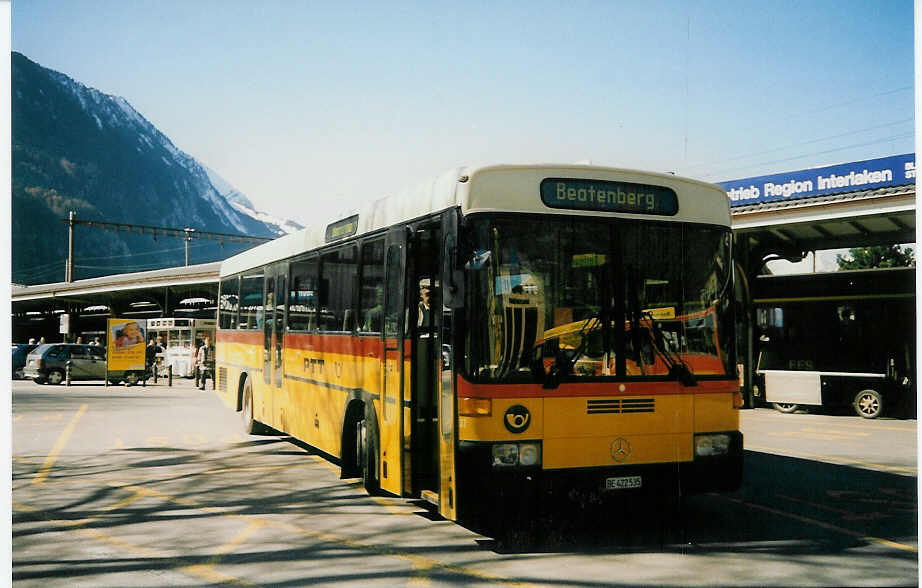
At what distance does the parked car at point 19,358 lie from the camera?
3528 cm

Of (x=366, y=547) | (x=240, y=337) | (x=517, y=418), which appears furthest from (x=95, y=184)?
(x=517, y=418)

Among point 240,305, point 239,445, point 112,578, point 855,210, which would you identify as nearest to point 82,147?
point 240,305

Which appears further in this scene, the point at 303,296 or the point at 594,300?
the point at 303,296

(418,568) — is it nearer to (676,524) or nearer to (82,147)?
(676,524)

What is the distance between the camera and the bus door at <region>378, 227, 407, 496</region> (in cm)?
790

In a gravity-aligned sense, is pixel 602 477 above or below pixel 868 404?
above

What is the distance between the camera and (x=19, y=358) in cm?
3578

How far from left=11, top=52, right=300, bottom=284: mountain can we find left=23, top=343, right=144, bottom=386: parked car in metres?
3.42

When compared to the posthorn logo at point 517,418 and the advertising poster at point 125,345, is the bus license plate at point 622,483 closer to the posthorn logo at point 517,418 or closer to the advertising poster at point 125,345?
the posthorn logo at point 517,418

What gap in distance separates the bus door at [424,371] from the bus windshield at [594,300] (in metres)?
1.05

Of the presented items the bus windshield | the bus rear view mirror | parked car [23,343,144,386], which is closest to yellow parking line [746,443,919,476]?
the bus windshield

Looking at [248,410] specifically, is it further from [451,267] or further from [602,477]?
[602,477]

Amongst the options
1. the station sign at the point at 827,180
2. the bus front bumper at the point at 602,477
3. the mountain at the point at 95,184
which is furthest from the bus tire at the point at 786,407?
the bus front bumper at the point at 602,477

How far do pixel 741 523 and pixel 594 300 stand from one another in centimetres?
263
